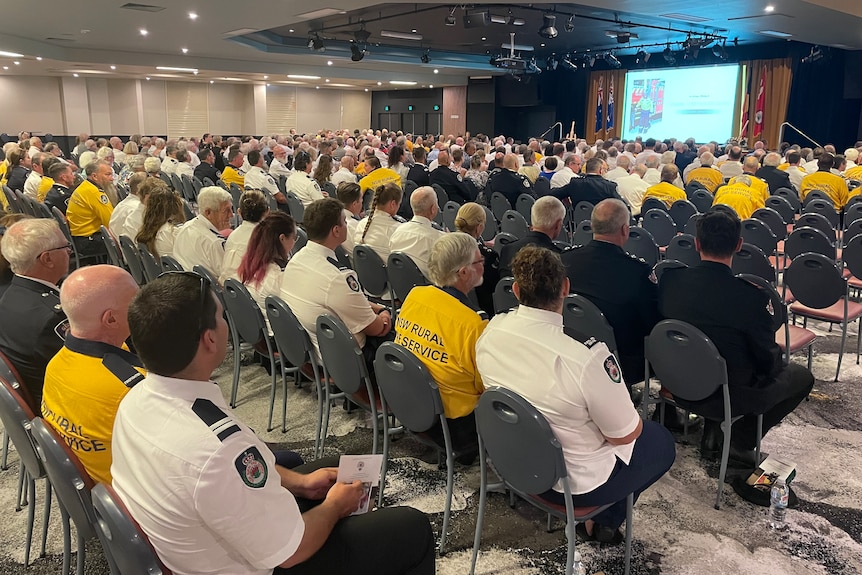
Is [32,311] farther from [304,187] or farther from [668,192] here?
[668,192]

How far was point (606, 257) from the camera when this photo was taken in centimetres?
371

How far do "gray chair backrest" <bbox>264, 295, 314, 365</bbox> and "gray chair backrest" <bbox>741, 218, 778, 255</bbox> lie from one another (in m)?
4.56

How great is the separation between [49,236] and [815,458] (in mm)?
4343

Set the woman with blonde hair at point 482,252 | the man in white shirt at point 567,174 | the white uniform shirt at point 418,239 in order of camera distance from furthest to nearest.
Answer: the man in white shirt at point 567,174
the white uniform shirt at point 418,239
the woman with blonde hair at point 482,252

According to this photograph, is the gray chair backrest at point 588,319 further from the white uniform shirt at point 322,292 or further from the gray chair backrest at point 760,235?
the gray chair backrest at point 760,235

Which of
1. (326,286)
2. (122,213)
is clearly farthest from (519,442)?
(122,213)

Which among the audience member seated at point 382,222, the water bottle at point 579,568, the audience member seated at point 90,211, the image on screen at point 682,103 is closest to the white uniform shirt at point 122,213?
the audience member seated at point 90,211

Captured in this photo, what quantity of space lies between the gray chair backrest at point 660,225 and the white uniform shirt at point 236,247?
4.59 m

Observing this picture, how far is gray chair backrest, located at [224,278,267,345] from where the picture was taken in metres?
3.80

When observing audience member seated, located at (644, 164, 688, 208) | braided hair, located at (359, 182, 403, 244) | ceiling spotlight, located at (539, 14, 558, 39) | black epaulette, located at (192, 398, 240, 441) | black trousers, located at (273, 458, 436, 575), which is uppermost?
ceiling spotlight, located at (539, 14, 558, 39)

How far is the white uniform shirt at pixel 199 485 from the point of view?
4.96 ft

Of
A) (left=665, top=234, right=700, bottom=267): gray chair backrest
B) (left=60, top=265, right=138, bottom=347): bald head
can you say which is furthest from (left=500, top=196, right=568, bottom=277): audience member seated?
(left=60, top=265, right=138, bottom=347): bald head

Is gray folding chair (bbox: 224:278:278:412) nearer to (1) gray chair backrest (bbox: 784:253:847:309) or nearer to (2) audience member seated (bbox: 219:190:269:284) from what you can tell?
(2) audience member seated (bbox: 219:190:269:284)

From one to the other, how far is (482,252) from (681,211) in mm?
3792
